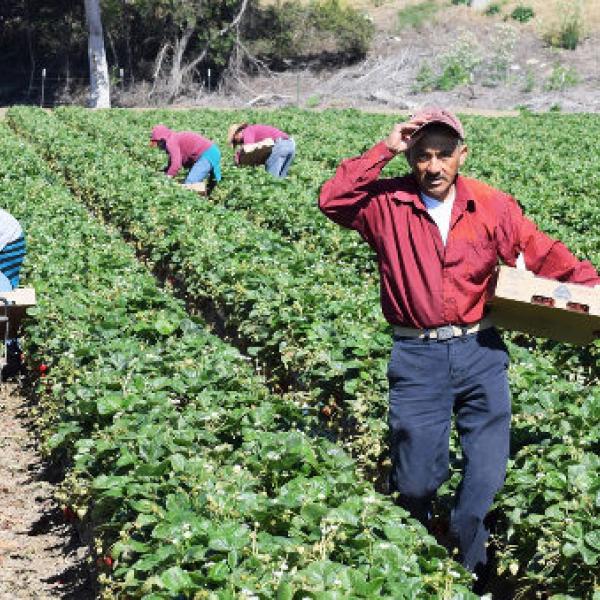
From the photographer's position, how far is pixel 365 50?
48.8 m

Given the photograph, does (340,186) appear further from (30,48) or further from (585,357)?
(30,48)

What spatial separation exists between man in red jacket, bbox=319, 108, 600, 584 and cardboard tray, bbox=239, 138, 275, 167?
9.20 metres

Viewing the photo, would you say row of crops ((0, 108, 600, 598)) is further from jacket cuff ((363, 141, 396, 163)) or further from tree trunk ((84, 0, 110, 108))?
tree trunk ((84, 0, 110, 108))

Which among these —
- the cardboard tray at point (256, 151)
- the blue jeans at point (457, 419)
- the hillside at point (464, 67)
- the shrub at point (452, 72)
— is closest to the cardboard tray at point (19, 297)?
the blue jeans at point (457, 419)

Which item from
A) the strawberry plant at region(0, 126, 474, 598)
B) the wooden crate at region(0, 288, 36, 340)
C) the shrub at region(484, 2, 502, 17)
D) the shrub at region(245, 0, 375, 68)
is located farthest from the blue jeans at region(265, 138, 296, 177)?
the shrub at region(484, 2, 502, 17)

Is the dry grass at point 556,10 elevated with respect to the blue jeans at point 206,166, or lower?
elevated

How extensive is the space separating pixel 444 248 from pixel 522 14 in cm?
5070

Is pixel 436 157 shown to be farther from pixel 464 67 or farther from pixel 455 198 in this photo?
pixel 464 67

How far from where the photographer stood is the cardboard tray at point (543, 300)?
13.7 feet

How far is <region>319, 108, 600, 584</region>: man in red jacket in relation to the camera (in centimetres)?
429

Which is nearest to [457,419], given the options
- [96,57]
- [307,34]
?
[96,57]

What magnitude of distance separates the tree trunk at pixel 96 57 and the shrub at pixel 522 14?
2107cm

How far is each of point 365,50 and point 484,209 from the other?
4573 centimetres

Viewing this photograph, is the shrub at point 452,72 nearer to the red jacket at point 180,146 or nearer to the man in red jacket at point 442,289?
the red jacket at point 180,146
